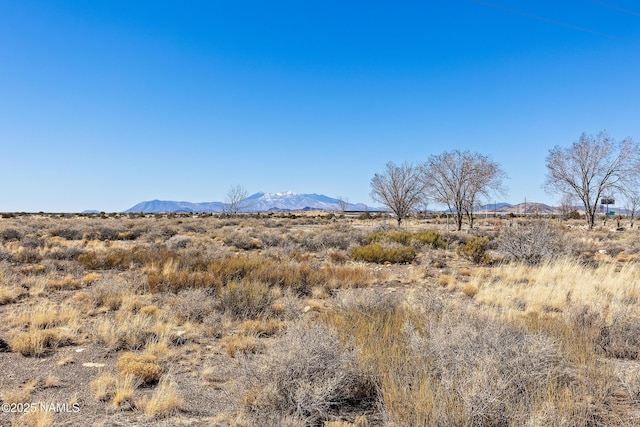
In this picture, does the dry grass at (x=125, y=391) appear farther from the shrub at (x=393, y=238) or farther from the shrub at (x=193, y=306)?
the shrub at (x=393, y=238)

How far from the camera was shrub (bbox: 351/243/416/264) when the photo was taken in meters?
16.1

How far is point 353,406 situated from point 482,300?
6.02 metres

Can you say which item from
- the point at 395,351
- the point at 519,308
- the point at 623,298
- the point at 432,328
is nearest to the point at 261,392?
the point at 395,351

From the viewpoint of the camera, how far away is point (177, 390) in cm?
463

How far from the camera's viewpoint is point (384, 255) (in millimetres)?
16266

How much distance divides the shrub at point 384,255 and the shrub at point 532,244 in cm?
382

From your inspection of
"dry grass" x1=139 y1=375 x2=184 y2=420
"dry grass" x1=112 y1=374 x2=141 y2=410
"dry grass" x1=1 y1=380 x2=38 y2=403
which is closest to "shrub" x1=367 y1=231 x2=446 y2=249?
"dry grass" x1=112 y1=374 x2=141 y2=410

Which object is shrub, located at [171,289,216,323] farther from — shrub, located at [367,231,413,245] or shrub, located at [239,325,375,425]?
shrub, located at [367,231,413,245]

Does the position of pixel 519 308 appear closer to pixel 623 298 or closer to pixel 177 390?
pixel 623 298

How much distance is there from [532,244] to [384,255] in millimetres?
5656

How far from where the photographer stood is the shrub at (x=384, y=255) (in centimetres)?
1608

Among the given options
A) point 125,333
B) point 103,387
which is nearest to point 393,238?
point 125,333

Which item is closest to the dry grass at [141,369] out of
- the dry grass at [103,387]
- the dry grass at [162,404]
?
the dry grass at [103,387]

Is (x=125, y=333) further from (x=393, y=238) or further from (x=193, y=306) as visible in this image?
(x=393, y=238)
